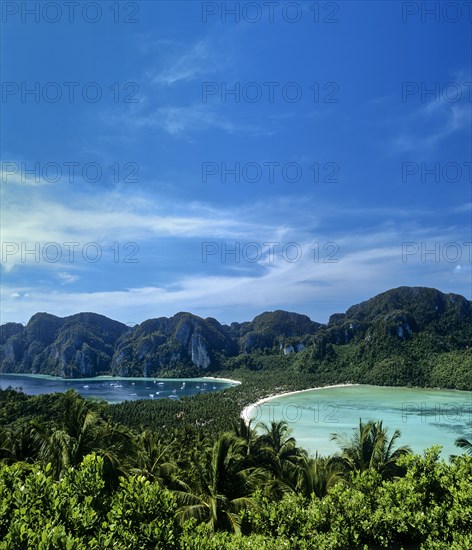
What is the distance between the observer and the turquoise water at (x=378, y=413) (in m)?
51.8

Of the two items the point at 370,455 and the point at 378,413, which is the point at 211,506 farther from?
the point at 378,413

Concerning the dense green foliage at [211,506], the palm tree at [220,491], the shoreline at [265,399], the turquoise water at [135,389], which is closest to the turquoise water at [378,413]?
the shoreline at [265,399]

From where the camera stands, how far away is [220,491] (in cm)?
1409

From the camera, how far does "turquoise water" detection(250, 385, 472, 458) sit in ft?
170

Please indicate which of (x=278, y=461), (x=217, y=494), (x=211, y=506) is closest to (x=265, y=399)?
(x=278, y=461)

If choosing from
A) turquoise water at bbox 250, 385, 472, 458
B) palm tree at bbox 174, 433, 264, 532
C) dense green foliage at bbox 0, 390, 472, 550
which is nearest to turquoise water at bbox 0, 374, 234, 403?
turquoise water at bbox 250, 385, 472, 458

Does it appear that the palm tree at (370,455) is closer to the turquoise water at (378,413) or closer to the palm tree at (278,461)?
the palm tree at (278,461)

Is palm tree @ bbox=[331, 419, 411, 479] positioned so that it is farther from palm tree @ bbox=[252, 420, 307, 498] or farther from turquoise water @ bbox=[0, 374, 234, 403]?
turquoise water @ bbox=[0, 374, 234, 403]

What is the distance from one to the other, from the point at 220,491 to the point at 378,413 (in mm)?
69570

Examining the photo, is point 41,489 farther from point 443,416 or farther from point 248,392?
point 248,392

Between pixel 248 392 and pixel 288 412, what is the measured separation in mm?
28612

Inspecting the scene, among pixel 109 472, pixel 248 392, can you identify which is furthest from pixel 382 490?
pixel 248 392

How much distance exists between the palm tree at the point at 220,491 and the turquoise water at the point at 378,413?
2137 centimetres

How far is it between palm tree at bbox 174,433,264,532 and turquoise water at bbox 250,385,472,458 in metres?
21.4
